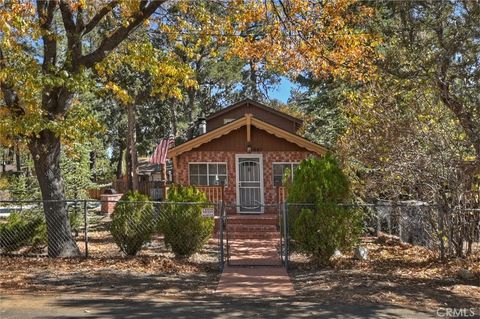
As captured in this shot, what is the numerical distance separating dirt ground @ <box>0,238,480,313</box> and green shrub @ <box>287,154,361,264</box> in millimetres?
391

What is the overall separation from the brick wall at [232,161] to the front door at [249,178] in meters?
0.17

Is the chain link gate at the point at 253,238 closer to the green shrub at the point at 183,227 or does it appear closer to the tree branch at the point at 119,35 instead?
the green shrub at the point at 183,227

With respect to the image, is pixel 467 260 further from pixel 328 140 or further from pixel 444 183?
pixel 328 140

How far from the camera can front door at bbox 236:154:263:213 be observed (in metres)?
17.8

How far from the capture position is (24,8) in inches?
337

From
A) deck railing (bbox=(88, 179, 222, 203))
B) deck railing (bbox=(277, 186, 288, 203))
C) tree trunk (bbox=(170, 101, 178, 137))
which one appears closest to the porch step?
deck railing (bbox=(277, 186, 288, 203))

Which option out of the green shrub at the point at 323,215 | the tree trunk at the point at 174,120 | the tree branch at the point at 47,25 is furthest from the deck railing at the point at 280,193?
the tree trunk at the point at 174,120

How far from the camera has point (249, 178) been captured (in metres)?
17.9

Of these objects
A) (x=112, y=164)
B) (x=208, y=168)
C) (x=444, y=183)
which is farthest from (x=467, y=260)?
(x=112, y=164)

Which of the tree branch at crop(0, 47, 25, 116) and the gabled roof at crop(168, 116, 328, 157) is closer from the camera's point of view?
the tree branch at crop(0, 47, 25, 116)

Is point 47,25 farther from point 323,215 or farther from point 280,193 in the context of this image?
point 280,193

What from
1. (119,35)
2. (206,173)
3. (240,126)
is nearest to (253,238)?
(206,173)

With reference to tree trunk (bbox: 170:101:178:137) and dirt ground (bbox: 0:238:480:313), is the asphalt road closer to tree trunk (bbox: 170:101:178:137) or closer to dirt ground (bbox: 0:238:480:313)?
dirt ground (bbox: 0:238:480:313)

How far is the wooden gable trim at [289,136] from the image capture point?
17.3 meters
